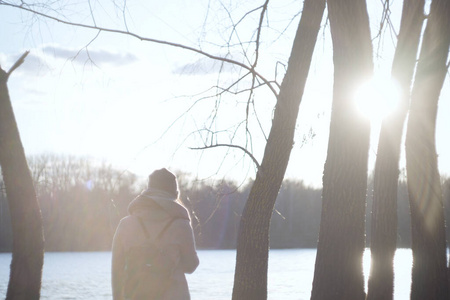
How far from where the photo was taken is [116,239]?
442cm

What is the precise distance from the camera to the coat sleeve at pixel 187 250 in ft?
14.3

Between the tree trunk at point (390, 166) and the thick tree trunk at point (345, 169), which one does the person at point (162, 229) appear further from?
the tree trunk at point (390, 166)

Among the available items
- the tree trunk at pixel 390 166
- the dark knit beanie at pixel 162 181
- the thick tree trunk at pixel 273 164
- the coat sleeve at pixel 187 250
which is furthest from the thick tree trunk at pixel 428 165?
the dark knit beanie at pixel 162 181

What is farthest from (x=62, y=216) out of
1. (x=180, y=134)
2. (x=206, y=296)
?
(x=180, y=134)

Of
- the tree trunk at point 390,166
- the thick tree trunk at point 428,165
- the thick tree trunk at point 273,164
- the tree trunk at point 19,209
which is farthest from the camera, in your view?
the tree trunk at point 390,166

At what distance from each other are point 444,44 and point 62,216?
5938 cm

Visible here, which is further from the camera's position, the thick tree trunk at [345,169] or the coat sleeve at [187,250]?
the thick tree trunk at [345,169]

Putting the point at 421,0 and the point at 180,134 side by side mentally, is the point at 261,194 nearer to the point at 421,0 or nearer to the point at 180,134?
the point at 180,134

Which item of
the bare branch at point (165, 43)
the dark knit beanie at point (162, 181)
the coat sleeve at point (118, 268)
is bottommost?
the coat sleeve at point (118, 268)

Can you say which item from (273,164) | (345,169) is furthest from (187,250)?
(273,164)

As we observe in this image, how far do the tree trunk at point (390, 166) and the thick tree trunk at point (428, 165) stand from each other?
0.12 metres

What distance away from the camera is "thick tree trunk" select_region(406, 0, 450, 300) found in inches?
277

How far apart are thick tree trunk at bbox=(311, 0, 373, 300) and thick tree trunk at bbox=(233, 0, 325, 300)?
3.37 ft

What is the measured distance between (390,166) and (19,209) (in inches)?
159
